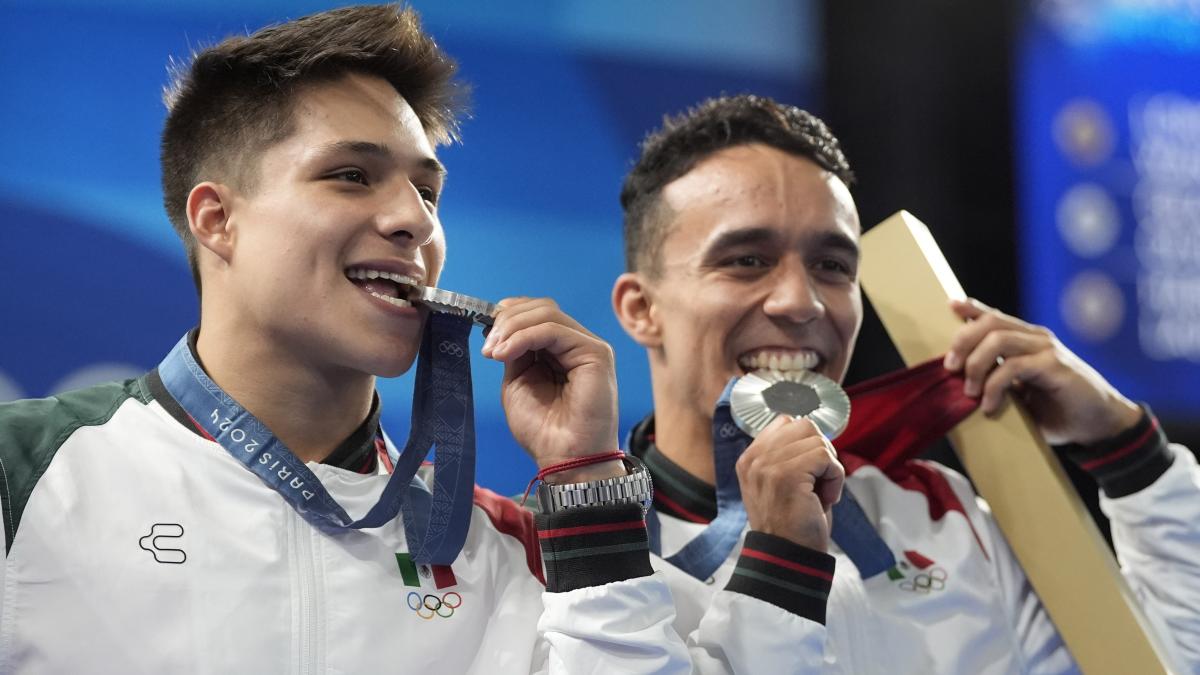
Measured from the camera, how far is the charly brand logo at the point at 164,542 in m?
1.88

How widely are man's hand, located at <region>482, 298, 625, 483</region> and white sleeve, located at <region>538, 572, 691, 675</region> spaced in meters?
0.19

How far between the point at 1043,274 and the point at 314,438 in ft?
8.94

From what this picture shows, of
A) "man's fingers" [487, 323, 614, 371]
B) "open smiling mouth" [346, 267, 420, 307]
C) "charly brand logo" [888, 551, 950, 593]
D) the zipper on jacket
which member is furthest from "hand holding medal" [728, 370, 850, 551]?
the zipper on jacket

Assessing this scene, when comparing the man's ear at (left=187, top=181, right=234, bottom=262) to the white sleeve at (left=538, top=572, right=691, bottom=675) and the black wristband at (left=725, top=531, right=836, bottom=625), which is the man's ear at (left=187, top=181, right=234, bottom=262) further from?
the black wristband at (left=725, top=531, right=836, bottom=625)

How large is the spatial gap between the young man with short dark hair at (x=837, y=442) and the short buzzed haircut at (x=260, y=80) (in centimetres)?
66

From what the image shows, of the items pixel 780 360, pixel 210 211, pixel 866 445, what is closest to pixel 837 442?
pixel 866 445

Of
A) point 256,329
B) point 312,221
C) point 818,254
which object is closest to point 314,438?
point 256,329

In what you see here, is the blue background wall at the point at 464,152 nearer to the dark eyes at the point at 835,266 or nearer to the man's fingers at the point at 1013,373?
the dark eyes at the point at 835,266

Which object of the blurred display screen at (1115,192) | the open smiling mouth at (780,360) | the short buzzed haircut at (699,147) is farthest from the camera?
the blurred display screen at (1115,192)

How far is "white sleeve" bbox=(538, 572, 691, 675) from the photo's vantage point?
1.92m

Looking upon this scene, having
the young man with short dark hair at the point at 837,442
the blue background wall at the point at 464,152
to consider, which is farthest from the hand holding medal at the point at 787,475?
the blue background wall at the point at 464,152

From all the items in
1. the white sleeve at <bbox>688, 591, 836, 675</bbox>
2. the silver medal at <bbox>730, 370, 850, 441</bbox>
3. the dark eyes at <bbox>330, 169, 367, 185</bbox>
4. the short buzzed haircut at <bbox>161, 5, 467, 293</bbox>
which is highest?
the short buzzed haircut at <bbox>161, 5, 467, 293</bbox>

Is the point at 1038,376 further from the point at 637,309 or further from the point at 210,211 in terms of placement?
the point at 210,211

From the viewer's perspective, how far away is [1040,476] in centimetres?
256
